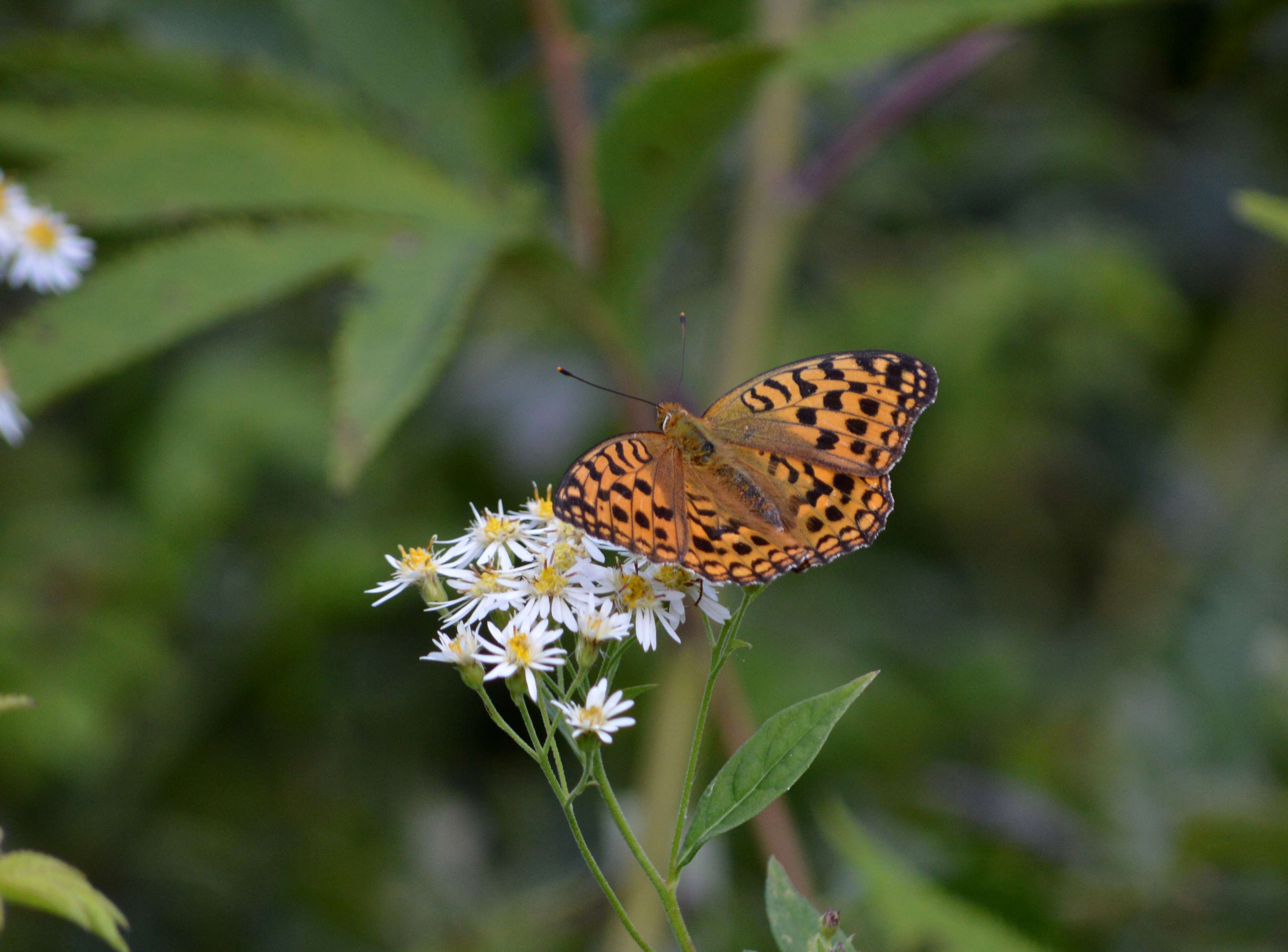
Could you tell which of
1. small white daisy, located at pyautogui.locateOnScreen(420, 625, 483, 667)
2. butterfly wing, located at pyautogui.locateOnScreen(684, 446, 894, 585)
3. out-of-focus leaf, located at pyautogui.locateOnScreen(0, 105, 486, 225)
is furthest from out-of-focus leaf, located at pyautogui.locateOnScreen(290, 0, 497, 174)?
small white daisy, located at pyautogui.locateOnScreen(420, 625, 483, 667)

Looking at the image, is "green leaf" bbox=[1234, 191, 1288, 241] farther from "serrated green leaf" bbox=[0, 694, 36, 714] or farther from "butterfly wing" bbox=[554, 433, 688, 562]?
"serrated green leaf" bbox=[0, 694, 36, 714]

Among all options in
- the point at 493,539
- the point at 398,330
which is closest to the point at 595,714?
the point at 493,539

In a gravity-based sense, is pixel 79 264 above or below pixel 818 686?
above

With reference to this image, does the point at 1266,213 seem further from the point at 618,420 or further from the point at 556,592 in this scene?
the point at 618,420

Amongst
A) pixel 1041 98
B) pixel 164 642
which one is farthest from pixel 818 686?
pixel 1041 98

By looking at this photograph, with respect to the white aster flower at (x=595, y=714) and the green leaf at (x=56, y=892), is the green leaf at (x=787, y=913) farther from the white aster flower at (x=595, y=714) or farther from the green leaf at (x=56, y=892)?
the green leaf at (x=56, y=892)

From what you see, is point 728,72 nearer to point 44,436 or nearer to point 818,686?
point 818,686

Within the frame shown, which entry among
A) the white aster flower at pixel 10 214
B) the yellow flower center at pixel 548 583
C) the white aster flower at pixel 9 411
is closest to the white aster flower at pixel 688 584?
the yellow flower center at pixel 548 583
